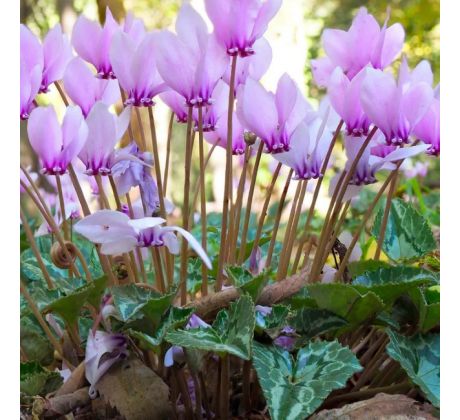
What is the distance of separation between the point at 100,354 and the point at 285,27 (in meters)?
2.19

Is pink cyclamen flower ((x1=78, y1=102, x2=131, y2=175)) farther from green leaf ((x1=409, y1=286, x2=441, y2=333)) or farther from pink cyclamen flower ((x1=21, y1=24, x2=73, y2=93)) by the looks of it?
green leaf ((x1=409, y1=286, x2=441, y2=333))

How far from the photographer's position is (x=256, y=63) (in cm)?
81

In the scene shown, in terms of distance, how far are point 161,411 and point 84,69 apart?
0.37m

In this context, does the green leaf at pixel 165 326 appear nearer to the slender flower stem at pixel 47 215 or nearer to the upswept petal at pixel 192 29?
the slender flower stem at pixel 47 215

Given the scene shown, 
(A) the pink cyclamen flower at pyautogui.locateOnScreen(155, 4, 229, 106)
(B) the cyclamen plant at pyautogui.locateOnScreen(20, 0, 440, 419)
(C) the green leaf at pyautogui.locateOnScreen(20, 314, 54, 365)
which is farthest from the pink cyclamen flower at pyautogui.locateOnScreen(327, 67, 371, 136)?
(C) the green leaf at pyautogui.locateOnScreen(20, 314, 54, 365)

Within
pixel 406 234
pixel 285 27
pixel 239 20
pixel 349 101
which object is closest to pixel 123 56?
pixel 239 20

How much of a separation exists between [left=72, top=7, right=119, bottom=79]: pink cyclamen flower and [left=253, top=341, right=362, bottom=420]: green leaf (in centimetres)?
36

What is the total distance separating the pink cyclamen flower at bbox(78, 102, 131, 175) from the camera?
656mm

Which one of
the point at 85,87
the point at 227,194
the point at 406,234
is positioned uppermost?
the point at 85,87

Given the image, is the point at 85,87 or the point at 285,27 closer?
the point at 85,87

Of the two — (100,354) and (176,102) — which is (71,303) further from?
(176,102)
